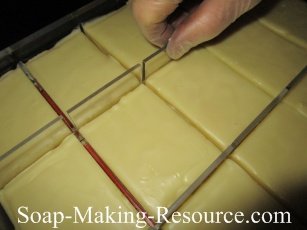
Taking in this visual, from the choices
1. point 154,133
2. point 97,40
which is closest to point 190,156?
point 154,133

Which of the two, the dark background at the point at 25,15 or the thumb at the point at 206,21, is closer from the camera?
the thumb at the point at 206,21

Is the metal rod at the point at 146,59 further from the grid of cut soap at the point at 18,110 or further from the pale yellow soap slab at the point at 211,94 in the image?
the grid of cut soap at the point at 18,110

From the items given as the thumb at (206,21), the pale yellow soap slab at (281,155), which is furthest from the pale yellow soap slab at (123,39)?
the pale yellow soap slab at (281,155)

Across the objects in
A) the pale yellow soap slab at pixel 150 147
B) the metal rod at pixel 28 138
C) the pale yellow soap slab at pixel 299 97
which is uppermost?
the metal rod at pixel 28 138

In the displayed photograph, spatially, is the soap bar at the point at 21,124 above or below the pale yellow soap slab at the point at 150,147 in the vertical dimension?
above

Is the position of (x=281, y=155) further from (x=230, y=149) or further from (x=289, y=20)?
(x=289, y=20)

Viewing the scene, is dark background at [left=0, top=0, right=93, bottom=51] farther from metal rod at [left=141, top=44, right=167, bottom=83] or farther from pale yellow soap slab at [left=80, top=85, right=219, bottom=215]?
pale yellow soap slab at [left=80, top=85, right=219, bottom=215]

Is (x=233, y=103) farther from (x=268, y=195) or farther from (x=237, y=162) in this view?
(x=268, y=195)
